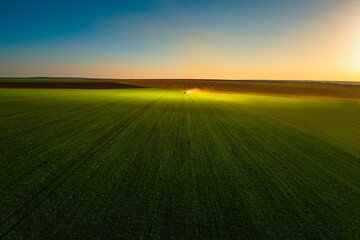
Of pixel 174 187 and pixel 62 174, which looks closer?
pixel 174 187

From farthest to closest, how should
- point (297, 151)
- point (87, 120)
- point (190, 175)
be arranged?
point (87, 120), point (297, 151), point (190, 175)

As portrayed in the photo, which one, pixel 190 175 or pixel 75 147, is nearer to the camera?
pixel 190 175

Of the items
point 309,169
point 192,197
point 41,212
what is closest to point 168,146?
point 192,197

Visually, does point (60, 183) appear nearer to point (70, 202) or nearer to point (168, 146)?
point (70, 202)

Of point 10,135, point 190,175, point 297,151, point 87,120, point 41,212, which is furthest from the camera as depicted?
point 87,120

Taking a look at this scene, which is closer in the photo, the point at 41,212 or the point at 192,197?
the point at 41,212

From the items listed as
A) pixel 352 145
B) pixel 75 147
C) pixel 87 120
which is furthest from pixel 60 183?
pixel 352 145

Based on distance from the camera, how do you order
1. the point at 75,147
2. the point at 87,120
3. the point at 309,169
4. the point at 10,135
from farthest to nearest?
the point at 87,120, the point at 10,135, the point at 75,147, the point at 309,169

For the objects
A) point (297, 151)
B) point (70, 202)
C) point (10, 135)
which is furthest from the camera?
point (10, 135)

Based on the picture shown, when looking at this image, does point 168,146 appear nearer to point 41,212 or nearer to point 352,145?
point 41,212
